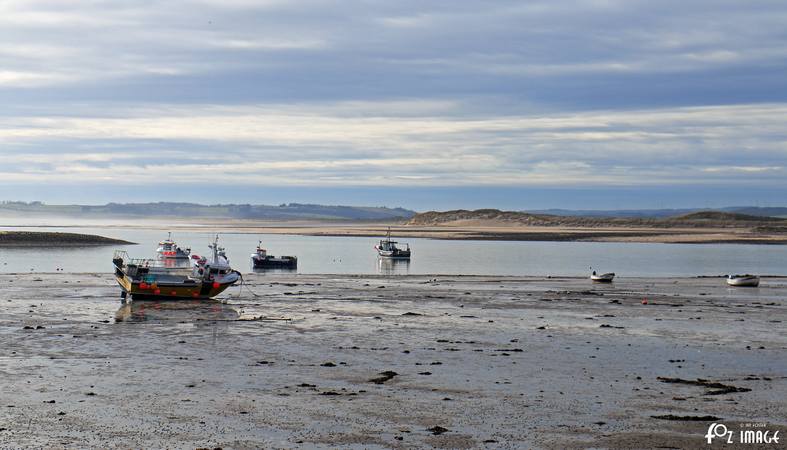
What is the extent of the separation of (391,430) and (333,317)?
19362 millimetres

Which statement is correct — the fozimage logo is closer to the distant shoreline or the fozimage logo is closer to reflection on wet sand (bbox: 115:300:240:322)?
reflection on wet sand (bbox: 115:300:240:322)

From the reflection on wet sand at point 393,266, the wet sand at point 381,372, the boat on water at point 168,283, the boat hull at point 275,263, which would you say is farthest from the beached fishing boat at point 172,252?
the wet sand at point 381,372

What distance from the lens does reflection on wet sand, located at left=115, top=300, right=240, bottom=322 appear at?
121ft

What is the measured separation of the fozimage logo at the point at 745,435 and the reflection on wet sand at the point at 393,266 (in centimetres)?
5413

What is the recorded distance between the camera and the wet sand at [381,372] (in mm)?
17719

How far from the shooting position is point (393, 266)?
83.6 metres

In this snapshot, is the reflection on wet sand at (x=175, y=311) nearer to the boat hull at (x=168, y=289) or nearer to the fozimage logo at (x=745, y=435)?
the boat hull at (x=168, y=289)

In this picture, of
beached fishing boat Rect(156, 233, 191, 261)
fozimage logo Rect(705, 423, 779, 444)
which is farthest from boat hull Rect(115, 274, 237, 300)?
beached fishing boat Rect(156, 233, 191, 261)

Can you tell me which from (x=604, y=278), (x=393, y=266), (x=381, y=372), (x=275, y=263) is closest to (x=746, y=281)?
(x=604, y=278)

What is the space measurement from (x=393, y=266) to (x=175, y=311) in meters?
44.7

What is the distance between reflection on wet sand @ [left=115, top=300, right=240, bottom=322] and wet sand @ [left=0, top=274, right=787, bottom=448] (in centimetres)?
13

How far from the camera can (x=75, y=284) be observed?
52.6 m

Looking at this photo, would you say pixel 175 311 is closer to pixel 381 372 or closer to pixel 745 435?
pixel 381 372

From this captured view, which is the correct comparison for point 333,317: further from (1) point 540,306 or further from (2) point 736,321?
(2) point 736,321
